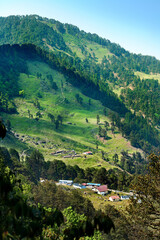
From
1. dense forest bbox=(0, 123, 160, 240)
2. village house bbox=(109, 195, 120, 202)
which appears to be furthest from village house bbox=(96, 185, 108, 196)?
dense forest bbox=(0, 123, 160, 240)

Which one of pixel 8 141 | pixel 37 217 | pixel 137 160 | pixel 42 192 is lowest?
pixel 137 160

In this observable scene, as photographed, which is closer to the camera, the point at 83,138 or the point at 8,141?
the point at 8,141

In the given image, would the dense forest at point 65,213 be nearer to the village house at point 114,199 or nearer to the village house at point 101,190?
the village house at point 114,199

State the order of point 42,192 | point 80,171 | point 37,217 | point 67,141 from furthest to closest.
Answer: point 67,141 → point 80,171 → point 42,192 → point 37,217

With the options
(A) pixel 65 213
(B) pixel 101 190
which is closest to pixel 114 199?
(B) pixel 101 190

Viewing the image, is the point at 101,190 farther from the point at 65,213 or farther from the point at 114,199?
the point at 65,213

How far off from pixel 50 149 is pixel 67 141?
80.9ft

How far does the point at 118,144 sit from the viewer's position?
651ft

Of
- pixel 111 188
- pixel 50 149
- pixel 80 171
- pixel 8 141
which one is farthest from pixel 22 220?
pixel 50 149

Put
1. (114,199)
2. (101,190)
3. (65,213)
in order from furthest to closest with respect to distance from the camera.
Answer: (101,190) → (114,199) → (65,213)

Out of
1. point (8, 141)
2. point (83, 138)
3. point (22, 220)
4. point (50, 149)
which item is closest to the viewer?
point (22, 220)

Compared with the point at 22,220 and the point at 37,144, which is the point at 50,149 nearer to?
the point at 37,144

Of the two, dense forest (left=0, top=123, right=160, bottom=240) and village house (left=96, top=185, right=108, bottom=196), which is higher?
dense forest (left=0, top=123, right=160, bottom=240)

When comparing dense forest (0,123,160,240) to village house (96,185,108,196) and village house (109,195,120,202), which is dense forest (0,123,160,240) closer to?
village house (109,195,120,202)
